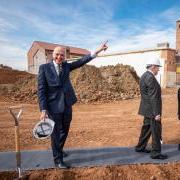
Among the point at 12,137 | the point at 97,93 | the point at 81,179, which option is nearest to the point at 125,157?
the point at 81,179

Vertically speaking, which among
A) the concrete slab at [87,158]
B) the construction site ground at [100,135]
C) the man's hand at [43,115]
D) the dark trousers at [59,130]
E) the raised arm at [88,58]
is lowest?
the construction site ground at [100,135]

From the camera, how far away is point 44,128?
15.0 feet

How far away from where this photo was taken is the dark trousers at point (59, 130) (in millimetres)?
4898

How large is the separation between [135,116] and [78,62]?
8405 millimetres

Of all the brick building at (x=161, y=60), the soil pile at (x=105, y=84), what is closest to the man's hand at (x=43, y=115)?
the soil pile at (x=105, y=84)

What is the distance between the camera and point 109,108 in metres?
15.9

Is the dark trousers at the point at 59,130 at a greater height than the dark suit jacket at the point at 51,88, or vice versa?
the dark suit jacket at the point at 51,88

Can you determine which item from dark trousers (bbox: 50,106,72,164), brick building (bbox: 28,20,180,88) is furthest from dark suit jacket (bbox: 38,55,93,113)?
brick building (bbox: 28,20,180,88)

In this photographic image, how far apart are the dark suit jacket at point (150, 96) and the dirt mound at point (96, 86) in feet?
42.2

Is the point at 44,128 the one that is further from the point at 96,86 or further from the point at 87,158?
the point at 96,86

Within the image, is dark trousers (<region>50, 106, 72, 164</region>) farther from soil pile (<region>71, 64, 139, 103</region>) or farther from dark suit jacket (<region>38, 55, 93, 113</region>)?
soil pile (<region>71, 64, 139, 103</region>)

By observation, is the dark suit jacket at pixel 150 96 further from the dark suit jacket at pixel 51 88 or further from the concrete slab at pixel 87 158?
the dark suit jacket at pixel 51 88

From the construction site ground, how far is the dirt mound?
47.7 inches

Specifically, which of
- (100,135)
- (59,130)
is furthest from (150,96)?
(100,135)
